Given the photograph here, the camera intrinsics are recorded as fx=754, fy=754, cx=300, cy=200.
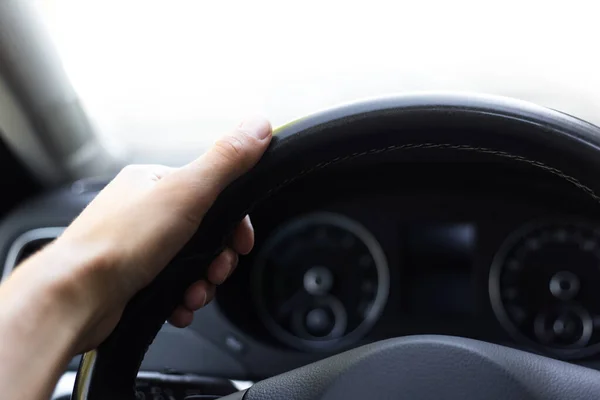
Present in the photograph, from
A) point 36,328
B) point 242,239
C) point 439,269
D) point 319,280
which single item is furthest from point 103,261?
point 439,269

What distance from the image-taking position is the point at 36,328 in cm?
60

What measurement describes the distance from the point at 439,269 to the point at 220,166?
0.67 metres

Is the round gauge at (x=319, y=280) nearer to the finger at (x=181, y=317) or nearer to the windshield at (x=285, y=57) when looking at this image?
the windshield at (x=285, y=57)

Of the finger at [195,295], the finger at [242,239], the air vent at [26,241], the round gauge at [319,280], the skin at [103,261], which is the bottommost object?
the round gauge at [319,280]

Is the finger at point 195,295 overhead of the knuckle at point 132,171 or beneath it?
beneath

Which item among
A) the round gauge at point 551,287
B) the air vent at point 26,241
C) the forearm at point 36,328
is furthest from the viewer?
the air vent at point 26,241

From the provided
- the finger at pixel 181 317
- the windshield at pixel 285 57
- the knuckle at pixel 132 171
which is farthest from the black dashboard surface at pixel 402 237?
the knuckle at pixel 132 171

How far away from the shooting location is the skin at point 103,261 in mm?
597

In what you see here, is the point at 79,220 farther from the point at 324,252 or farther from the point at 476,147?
the point at 324,252

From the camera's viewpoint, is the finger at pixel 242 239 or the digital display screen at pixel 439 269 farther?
the digital display screen at pixel 439 269

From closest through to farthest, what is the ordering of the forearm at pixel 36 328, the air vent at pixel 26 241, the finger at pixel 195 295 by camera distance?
1. the forearm at pixel 36 328
2. the finger at pixel 195 295
3. the air vent at pixel 26 241

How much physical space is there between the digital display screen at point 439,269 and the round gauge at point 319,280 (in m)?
0.05

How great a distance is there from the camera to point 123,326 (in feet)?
2.20

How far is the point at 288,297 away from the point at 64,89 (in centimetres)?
52
